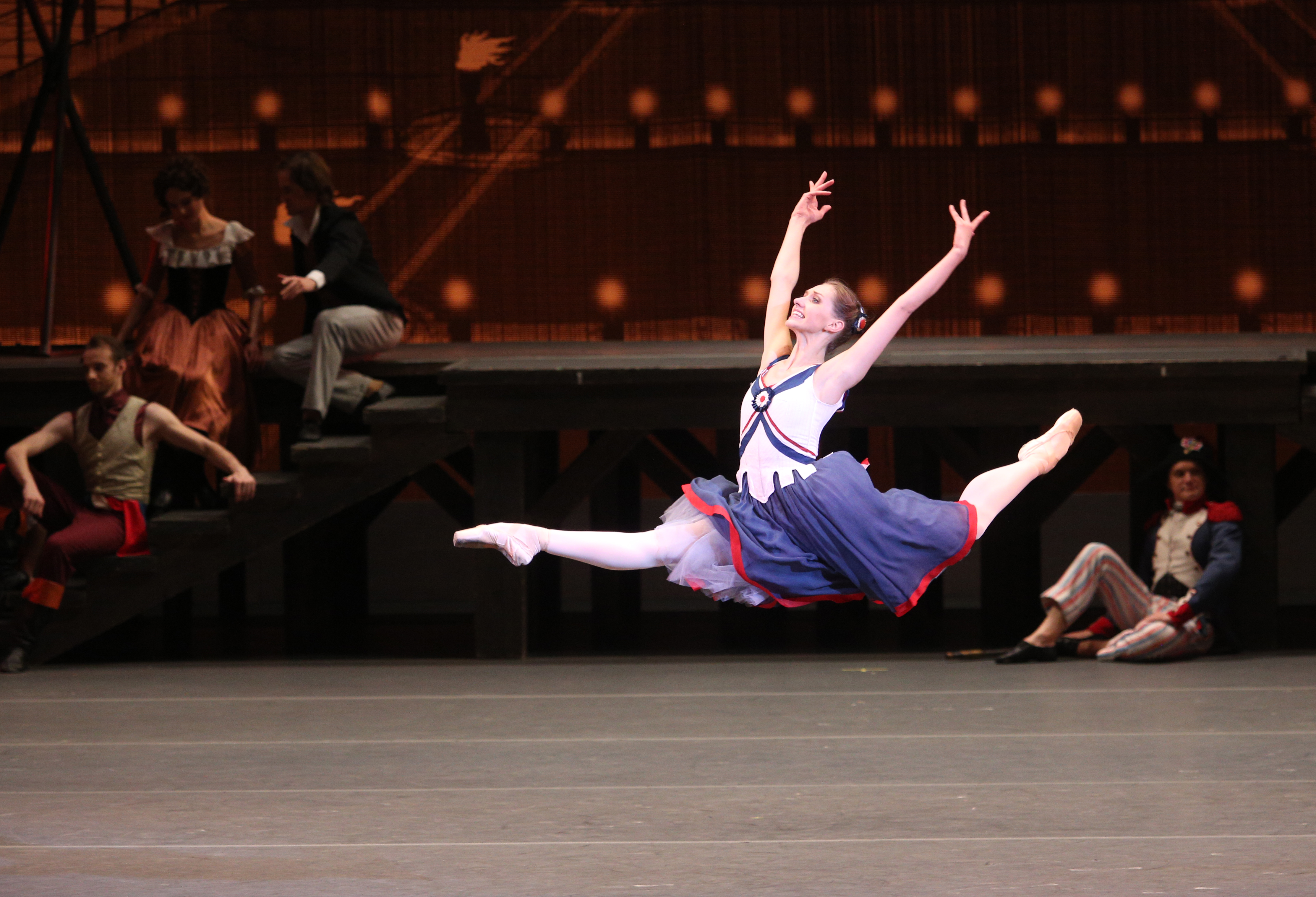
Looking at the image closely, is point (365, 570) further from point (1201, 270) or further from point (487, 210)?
point (1201, 270)

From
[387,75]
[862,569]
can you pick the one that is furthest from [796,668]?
[387,75]

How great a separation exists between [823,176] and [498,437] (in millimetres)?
3261

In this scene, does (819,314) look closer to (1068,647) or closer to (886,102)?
(1068,647)

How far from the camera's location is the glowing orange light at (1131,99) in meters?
9.22

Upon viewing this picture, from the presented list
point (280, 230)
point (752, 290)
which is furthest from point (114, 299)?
point (752, 290)

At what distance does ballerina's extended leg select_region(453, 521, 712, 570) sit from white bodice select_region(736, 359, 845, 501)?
0.18 meters

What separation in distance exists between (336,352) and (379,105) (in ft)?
9.02

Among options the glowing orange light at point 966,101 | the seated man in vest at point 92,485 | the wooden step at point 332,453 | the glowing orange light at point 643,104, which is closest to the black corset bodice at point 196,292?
the seated man in vest at point 92,485

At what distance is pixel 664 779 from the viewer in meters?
4.96

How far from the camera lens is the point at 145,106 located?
30.5ft

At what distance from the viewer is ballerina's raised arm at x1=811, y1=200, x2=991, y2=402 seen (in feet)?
12.6

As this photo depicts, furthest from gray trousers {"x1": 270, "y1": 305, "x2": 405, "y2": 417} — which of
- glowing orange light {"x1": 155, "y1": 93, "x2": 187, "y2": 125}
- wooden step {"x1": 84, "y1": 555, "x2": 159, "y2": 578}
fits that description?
glowing orange light {"x1": 155, "y1": 93, "x2": 187, "y2": 125}

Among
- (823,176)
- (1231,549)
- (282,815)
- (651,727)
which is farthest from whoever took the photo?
(1231,549)

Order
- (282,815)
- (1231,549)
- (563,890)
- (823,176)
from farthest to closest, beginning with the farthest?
(1231,549) → (282,815) → (823,176) → (563,890)
